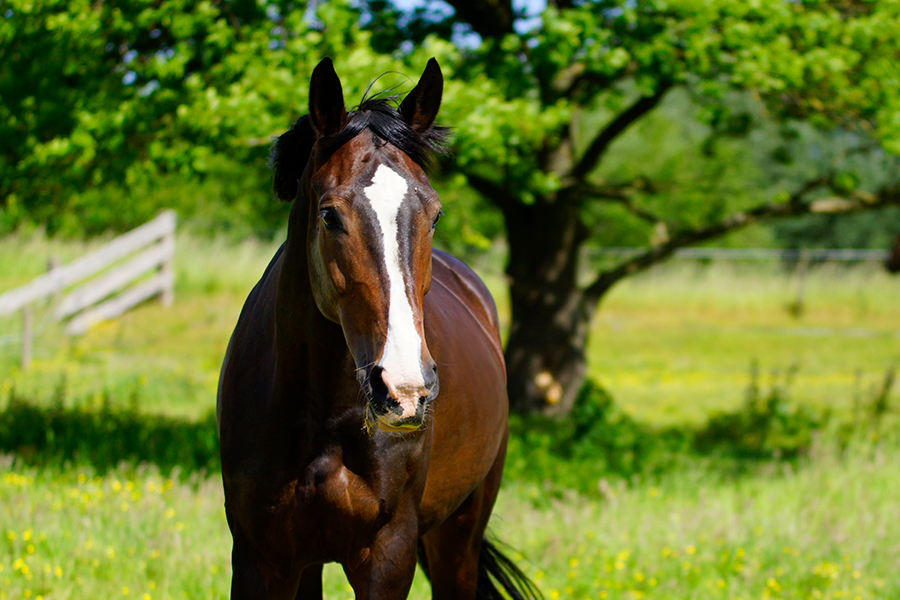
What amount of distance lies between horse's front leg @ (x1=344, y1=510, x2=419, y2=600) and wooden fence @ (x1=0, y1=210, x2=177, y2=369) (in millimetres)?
10393

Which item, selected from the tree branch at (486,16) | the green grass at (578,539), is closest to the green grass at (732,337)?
the green grass at (578,539)

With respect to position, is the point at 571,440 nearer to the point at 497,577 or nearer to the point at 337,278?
the point at 497,577

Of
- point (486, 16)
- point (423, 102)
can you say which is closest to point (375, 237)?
point (423, 102)

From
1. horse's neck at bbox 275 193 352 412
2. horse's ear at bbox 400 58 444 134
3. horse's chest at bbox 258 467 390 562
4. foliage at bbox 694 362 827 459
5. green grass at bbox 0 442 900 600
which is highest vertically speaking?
horse's ear at bbox 400 58 444 134

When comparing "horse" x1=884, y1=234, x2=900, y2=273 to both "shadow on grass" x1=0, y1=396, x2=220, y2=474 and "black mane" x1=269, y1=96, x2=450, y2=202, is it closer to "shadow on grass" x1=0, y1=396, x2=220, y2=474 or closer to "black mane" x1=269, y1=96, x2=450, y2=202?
"black mane" x1=269, y1=96, x2=450, y2=202

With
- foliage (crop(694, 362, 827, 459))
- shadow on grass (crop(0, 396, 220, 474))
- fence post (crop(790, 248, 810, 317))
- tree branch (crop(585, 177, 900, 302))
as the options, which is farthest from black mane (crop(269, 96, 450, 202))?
fence post (crop(790, 248, 810, 317))

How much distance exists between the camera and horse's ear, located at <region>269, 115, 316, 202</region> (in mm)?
2305

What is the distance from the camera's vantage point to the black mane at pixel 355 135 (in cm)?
212

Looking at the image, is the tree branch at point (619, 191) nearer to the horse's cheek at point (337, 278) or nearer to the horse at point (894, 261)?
the horse at point (894, 261)

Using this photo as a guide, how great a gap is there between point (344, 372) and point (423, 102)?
794 mm

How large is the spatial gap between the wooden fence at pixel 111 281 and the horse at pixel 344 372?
33.0 feet

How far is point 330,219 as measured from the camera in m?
1.94

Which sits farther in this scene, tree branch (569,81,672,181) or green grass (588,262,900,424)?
green grass (588,262,900,424)

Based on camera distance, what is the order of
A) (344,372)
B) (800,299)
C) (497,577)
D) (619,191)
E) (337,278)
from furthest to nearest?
1. (800,299)
2. (619,191)
3. (497,577)
4. (344,372)
5. (337,278)
